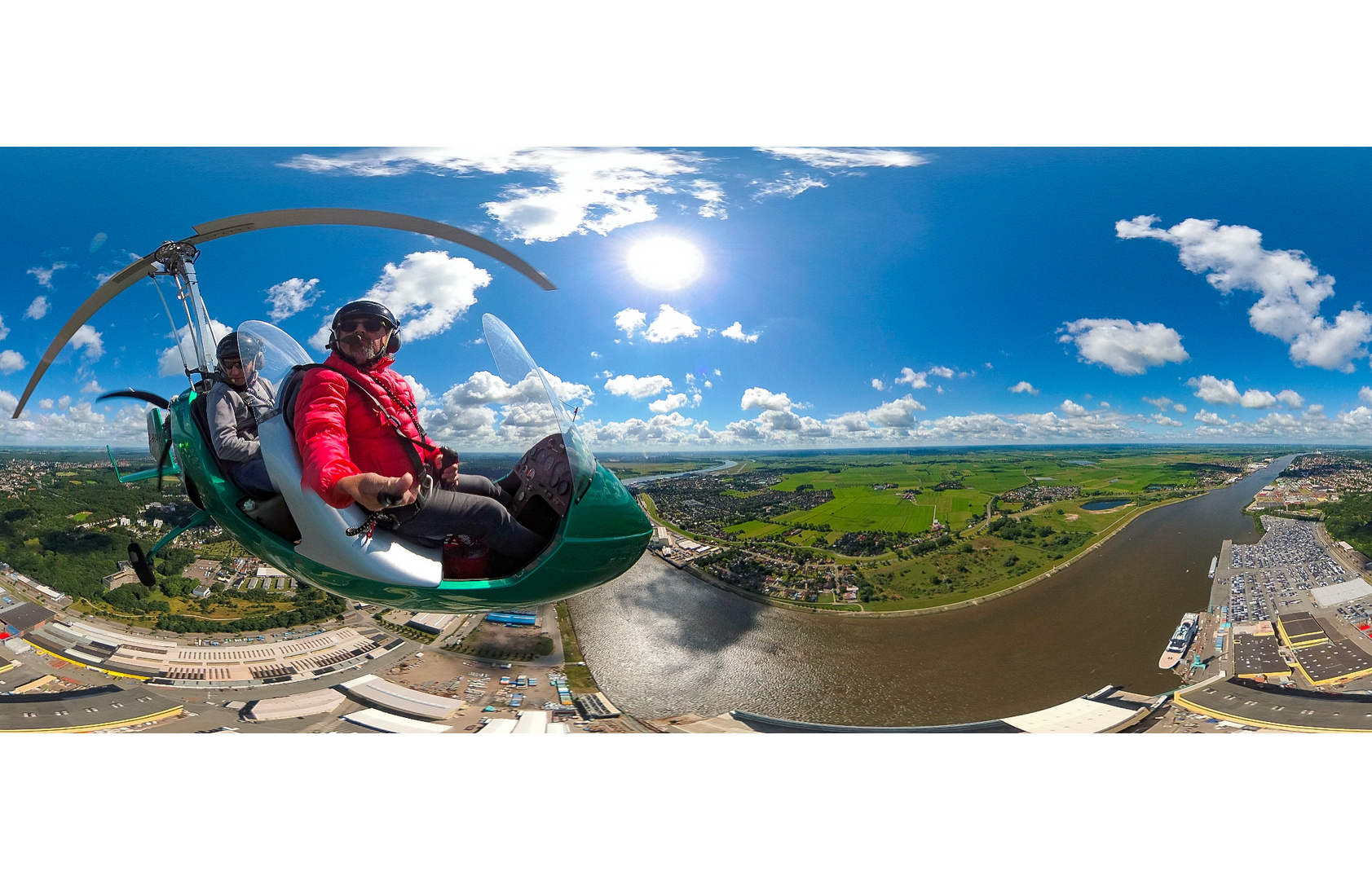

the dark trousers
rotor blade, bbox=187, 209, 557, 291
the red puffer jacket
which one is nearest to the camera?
the red puffer jacket

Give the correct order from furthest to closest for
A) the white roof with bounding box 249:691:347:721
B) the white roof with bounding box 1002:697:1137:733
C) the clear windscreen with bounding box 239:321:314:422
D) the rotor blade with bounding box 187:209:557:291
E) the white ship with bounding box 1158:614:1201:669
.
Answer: the white ship with bounding box 1158:614:1201:669
the white roof with bounding box 1002:697:1137:733
the white roof with bounding box 249:691:347:721
the rotor blade with bounding box 187:209:557:291
the clear windscreen with bounding box 239:321:314:422

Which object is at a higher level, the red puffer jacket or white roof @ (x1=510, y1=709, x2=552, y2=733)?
the red puffer jacket

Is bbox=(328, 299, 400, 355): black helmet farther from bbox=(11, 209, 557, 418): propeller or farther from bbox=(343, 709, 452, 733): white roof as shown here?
bbox=(343, 709, 452, 733): white roof

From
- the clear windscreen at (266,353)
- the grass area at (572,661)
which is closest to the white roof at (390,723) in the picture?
the grass area at (572,661)

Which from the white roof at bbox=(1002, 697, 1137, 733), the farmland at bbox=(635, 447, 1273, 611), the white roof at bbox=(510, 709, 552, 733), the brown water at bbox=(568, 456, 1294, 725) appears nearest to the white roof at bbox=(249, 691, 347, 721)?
the white roof at bbox=(510, 709, 552, 733)

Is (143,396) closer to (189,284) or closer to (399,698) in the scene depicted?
(189,284)

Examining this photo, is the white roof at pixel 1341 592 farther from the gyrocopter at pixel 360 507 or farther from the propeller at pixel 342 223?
the propeller at pixel 342 223

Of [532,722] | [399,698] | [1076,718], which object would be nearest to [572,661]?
[532,722]
